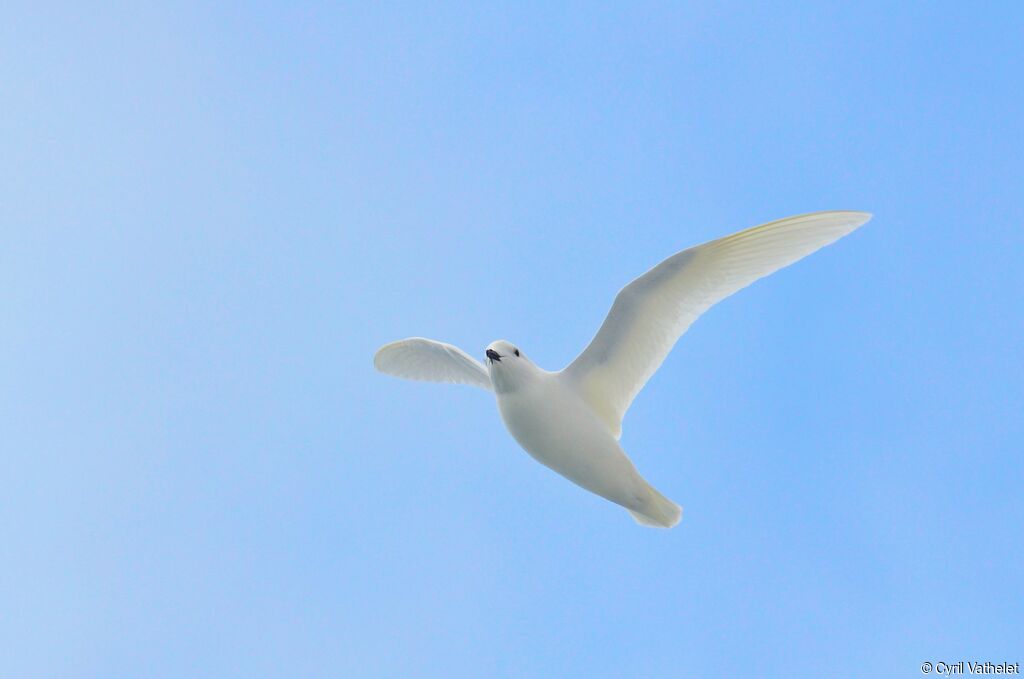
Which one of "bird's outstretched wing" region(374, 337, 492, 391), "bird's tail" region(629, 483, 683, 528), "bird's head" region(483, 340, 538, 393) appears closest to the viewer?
"bird's head" region(483, 340, 538, 393)

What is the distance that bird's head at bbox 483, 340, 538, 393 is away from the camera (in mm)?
12742

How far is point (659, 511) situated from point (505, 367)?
2.79m

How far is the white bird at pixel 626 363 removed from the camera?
1282 centimetres

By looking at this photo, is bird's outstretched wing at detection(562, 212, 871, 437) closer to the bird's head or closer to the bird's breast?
the bird's breast

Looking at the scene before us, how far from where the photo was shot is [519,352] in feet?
43.2

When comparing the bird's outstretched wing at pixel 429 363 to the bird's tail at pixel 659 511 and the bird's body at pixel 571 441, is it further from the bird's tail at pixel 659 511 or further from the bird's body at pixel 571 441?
the bird's tail at pixel 659 511

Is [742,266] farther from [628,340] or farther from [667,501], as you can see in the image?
[667,501]

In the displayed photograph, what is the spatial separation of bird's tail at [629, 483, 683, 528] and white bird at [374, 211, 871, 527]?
13 millimetres

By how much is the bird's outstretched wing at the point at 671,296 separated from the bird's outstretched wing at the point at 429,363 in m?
1.89

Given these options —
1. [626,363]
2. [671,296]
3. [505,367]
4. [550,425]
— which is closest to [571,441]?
[550,425]

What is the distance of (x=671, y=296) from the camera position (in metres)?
13.3

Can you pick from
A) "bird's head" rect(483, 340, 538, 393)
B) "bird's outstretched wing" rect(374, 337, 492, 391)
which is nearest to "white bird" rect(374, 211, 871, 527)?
"bird's head" rect(483, 340, 538, 393)

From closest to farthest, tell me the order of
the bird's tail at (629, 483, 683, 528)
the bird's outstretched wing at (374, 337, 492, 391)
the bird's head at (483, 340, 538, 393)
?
the bird's head at (483, 340, 538, 393), the bird's tail at (629, 483, 683, 528), the bird's outstretched wing at (374, 337, 492, 391)

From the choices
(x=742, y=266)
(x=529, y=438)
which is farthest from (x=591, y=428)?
(x=742, y=266)
